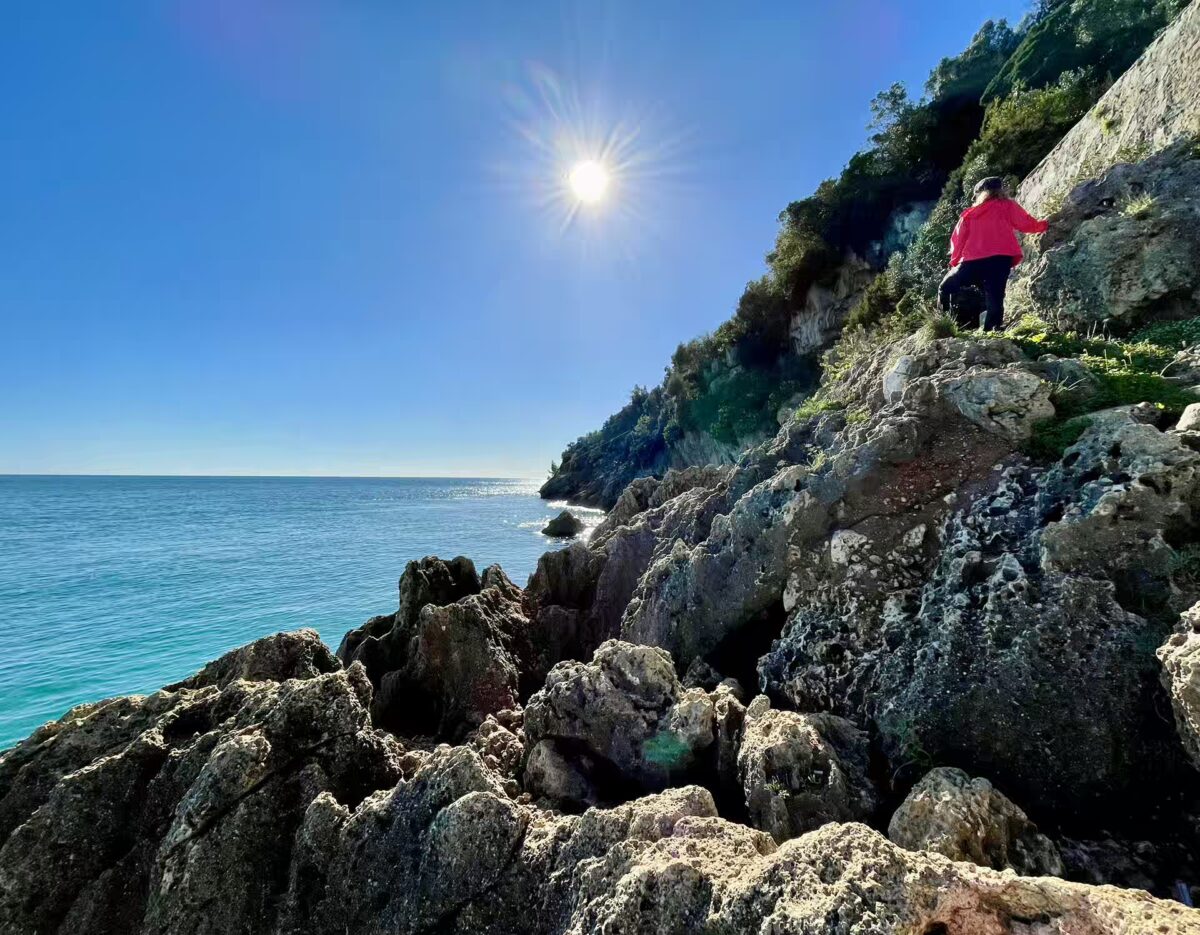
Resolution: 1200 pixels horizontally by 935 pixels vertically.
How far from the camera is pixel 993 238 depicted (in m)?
8.33

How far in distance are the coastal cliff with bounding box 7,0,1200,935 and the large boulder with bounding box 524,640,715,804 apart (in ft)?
0.09

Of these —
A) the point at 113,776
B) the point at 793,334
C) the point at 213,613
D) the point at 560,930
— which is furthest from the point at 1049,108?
the point at 213,613

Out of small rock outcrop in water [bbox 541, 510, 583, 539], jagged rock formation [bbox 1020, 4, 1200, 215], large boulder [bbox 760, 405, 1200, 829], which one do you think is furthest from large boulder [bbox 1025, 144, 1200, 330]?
small rock outcrop in water [bbox 541, 510, 583, 539]

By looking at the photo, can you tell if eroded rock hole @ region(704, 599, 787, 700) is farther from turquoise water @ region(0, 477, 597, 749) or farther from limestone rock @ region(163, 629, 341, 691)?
turquoise water @ region(0, 477, 597, 749)

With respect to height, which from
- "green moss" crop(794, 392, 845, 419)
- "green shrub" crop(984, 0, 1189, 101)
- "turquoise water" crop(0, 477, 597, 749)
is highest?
"green shrub" crop(984, 0, 1189, 101)

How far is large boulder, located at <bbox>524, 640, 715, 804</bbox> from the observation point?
4.61 meters

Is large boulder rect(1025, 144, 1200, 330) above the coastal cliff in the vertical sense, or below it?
above

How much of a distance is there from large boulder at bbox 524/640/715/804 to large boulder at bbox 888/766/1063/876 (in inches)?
69.3

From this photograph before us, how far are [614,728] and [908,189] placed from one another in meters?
37.8

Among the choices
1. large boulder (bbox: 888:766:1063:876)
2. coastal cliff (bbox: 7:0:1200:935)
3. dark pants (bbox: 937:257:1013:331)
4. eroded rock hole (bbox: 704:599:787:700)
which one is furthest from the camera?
dark pants (bbox: 937:257:1013:331)

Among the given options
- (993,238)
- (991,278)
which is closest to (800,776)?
(991,278)

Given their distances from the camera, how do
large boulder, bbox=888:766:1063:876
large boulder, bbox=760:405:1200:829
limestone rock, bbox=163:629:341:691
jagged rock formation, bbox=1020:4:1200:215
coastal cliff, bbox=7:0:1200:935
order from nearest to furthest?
coastal cliff, bbox=7:0:1200:935
large boulder, bbox=888:766:1063:876
large boulder, bbox=760:405:1200:829
limestone rock, bbox=163:629:341:691
jagged rock formation, bbox=1020:4:1200:215

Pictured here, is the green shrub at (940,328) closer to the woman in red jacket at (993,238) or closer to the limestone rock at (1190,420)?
the woman in red jacket at (993,238)

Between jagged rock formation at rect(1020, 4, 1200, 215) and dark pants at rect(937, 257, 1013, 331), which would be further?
jagged rock formation at rect(1020, 4, 1200, 215)
